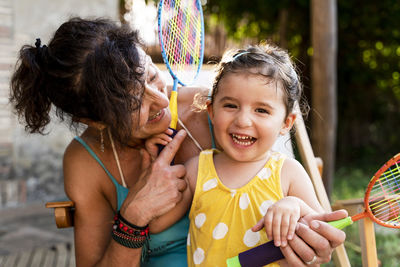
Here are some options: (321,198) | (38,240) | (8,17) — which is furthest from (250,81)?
(8,17)

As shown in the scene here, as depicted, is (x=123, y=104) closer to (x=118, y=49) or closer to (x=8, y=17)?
(x=118, y=49)

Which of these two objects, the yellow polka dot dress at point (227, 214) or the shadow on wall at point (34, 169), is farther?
the shadow on wall at point (34, 169)

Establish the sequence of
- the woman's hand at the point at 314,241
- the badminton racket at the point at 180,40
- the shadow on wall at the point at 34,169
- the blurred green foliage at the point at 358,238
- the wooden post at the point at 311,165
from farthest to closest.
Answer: the shadow on wall at the point at 34,169 < the blurred green foliage at the point at 358,238 < the wooden post at the point at 311,165 < the badminton racket at the point at 180,40 < the woman's hand at the point at 314,241

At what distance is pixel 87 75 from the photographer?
146 cm

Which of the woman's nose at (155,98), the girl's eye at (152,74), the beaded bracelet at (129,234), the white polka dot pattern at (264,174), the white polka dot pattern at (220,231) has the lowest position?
the beaded bracelet at (129,234)

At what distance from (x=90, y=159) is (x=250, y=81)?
2.32 feet

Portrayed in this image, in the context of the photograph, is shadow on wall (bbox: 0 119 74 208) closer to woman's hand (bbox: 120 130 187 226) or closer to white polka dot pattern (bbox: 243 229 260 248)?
woman's hand (bbox: 120 130 187 226)

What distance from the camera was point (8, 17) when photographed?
402 cm

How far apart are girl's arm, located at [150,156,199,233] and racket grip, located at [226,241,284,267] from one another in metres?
0.32

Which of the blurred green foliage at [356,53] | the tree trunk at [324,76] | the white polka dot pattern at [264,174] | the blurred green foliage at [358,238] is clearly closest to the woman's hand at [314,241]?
the white polka dot pattern at [264,174]

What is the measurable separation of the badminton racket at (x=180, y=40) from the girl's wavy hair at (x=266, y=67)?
0.25m

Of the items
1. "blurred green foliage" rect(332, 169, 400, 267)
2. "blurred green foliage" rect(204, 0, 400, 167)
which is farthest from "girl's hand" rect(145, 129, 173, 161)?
"blurred green foliage" rect(204, 0, 400, 167)

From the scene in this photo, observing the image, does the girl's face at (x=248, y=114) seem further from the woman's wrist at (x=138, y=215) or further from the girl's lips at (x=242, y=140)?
the woman's wrist at (x=138, y=215)

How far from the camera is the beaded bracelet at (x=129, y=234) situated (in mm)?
1528
